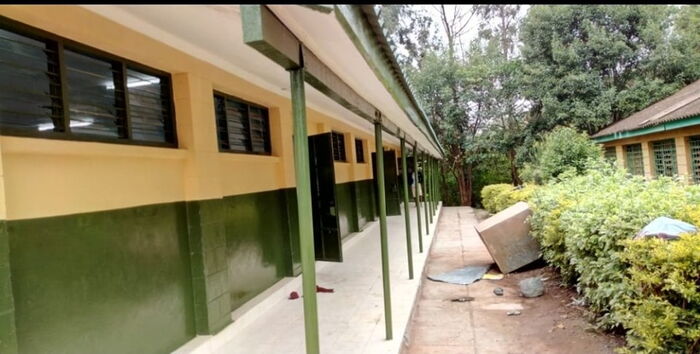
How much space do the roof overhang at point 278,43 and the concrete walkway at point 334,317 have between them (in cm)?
200

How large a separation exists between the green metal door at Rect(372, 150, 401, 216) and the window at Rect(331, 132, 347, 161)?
208 cm

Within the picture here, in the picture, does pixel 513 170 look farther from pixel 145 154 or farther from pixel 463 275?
pixel 145 154

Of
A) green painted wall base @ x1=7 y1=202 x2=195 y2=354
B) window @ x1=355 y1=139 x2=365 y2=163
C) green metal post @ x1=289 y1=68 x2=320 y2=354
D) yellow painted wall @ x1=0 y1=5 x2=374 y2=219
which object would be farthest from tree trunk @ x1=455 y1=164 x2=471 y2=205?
green metal post @ x1=289 y1=68 x2=320 y2=354

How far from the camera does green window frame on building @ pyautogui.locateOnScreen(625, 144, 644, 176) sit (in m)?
14.6

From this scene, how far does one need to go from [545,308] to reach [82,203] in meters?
5.06

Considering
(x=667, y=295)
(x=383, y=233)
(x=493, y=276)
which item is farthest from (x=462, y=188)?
(x=667, y=295)

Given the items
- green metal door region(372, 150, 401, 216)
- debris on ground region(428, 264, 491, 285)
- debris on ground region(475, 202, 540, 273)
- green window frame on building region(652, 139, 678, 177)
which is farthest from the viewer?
green metal door region(372, 150, 401, 216)

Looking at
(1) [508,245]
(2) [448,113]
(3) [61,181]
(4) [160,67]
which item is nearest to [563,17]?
(2) [448,113]

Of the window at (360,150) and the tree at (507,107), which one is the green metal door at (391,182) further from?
the tree at (507,107)

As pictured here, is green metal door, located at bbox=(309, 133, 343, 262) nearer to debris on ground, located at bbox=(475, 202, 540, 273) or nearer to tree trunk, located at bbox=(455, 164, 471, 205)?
debris on ground, located at bbox=(475, 202, 540, 273)

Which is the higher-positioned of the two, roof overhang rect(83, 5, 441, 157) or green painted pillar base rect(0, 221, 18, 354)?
roof overhang rect(83, 5, 441, 157)

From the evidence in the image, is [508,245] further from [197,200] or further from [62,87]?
[62,87]

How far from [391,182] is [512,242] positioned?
640 centimetres

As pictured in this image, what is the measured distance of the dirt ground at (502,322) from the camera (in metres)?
4.39
